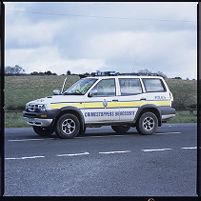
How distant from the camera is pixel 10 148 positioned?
8.04m

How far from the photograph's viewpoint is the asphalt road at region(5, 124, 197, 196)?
3930 millimetres

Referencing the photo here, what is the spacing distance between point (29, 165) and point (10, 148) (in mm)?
2036

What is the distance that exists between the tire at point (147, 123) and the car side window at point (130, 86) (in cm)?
72

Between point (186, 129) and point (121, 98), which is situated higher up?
point (121, 98)

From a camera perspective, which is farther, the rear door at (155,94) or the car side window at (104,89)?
the car side window at (104,89)

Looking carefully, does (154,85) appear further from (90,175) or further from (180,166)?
(90,175)

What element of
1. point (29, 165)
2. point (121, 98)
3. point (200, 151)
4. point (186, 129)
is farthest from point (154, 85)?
point (200, 151)

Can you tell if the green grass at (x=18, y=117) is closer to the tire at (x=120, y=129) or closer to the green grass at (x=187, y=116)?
the green grass at (x=187, y=116)

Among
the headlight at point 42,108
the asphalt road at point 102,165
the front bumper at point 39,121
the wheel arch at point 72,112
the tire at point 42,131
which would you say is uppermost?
the headlight at point 42,108

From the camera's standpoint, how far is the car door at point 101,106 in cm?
1000

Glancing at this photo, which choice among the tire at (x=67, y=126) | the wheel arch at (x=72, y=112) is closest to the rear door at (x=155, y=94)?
the wheel arch at (x=72, y=112)

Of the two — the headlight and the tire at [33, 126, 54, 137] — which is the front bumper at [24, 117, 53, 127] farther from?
the tire at [33, 126, 54, 137]

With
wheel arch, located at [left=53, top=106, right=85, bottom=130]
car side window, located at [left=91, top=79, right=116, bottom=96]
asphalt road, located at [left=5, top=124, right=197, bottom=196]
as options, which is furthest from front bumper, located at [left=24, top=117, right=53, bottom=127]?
car side window, located at [left=91, top=79, right=116, bottom=96]

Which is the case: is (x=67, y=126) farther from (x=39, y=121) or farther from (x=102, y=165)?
(x=102, y=165)
